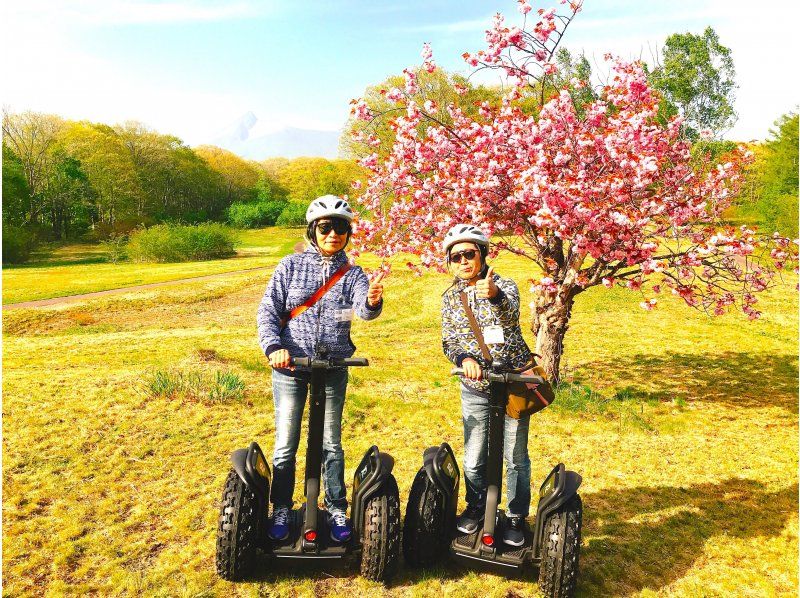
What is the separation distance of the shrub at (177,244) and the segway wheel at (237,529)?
29208mm

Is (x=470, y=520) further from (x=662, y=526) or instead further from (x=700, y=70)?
(x=700, y=70)

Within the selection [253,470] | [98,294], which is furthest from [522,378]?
[98,294]

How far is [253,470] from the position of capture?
11.3ft

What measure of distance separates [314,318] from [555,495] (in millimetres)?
1933

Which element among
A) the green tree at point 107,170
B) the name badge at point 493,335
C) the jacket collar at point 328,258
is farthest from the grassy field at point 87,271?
the name badge at point 493,335

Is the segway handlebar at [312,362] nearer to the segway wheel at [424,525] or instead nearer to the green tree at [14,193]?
the segway wheel at [424,525]

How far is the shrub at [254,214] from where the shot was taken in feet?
193

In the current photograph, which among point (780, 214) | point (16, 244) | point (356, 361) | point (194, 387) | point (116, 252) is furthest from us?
point (116, 252)

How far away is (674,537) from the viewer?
14.3 feet

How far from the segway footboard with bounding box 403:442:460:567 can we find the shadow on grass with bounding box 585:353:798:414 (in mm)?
5451

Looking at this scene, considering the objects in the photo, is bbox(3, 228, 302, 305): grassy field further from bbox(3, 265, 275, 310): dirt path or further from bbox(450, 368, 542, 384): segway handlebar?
bbox(450, 368, 542, 384): segway handlebar

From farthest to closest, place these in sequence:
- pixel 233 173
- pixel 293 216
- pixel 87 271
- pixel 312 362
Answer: pixel 233 173 → pixel 293 216 → pixel 87 271 → pixel 312 362

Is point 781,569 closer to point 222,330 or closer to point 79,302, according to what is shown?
point 222,330

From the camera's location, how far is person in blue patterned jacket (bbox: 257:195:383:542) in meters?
3.52
